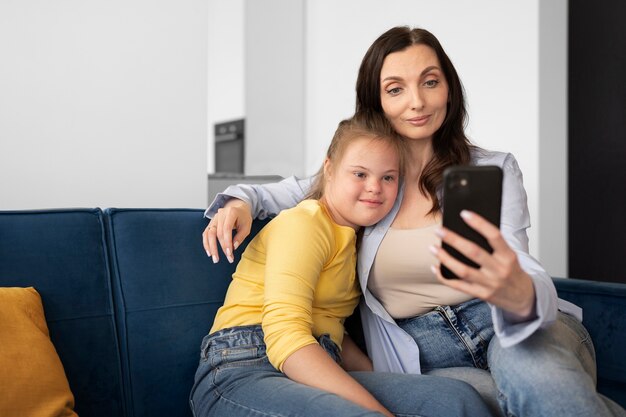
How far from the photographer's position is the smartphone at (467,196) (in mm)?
956

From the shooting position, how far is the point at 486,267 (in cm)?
91

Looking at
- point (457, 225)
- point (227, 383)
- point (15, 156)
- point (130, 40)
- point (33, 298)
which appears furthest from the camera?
point (130, 40)

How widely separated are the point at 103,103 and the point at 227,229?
33.1 inches

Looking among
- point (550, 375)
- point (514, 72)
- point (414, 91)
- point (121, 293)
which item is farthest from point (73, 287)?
point (514, 72)

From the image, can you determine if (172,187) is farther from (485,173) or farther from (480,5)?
(480,5)

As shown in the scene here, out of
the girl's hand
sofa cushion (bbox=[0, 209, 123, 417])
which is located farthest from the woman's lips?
sofa cushion (bbox=[0, 209, 123, 417])

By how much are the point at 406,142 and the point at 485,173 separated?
2.07ft

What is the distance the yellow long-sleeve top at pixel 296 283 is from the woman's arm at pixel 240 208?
0.07 meters

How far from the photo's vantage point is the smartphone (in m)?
0.96

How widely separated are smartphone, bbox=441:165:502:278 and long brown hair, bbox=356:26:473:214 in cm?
53

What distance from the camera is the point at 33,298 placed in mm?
1363

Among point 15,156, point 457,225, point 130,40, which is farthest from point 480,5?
point 457,225

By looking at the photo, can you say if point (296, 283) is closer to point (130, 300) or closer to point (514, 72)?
point (130, 300)

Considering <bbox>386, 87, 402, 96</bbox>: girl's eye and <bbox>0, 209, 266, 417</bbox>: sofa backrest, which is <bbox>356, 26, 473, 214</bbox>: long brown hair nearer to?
<bbox>386, 87, 402, 96</bbox>: girl's eye
